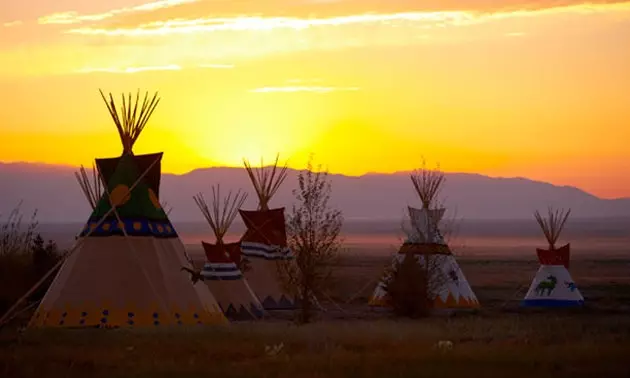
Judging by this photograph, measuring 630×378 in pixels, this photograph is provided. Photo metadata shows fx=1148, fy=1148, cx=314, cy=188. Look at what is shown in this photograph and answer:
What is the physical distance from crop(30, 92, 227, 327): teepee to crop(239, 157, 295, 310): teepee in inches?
300

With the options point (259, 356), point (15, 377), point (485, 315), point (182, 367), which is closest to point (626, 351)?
point (259, 356)

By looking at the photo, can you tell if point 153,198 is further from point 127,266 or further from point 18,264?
point 18,264

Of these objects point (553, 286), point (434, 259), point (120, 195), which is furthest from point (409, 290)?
point (120, 195)

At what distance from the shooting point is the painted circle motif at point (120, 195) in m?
18.9

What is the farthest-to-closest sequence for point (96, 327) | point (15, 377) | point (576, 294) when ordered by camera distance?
point (576, 294) < point (96, 327) < point (15, 377)

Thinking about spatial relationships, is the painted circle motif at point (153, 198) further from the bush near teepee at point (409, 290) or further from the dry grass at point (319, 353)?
the bush near teepee at point (409, 290)

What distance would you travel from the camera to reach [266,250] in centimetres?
2780

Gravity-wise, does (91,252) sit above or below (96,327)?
above

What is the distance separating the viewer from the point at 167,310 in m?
18.5

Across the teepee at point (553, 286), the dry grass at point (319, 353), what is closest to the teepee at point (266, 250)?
the teepee at point (553, 286)

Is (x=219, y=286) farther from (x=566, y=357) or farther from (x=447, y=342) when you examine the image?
(x=566, y=357)

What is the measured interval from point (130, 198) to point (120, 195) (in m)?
0.17

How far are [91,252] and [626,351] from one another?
29.2 feet

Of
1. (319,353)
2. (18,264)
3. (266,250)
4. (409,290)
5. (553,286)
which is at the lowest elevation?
(319,353)
